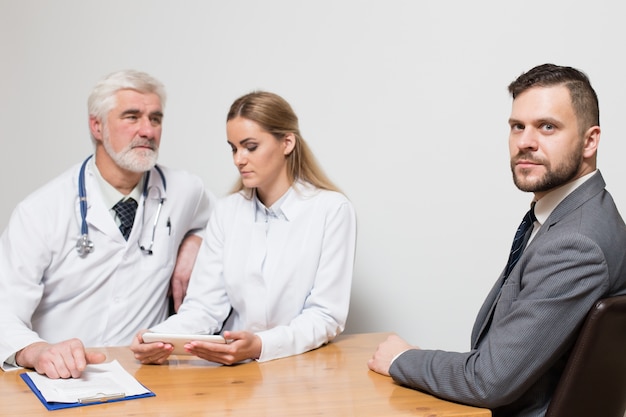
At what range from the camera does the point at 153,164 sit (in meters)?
3.19

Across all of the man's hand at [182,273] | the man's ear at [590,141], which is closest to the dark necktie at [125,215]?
the man's hand at [182,273]

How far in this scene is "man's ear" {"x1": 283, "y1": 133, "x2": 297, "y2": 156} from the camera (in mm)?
2996

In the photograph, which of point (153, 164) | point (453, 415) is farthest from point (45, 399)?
point (153, 164)

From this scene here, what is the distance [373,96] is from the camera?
3.81m

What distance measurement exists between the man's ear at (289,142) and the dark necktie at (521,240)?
3.40ft

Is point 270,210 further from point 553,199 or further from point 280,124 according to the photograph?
point 553,199

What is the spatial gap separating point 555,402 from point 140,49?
297cm

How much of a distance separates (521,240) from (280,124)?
108cm

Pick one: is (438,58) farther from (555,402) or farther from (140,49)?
(555,402)

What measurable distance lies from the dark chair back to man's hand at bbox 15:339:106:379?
1347 millimetres

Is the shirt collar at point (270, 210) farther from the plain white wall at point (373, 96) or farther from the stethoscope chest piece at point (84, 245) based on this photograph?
the plain white wall at point (373, 96)

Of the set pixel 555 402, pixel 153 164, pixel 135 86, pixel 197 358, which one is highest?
pixel 135 86

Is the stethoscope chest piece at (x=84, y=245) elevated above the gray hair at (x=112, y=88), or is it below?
below

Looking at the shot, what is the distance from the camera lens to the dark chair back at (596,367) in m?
1.89
